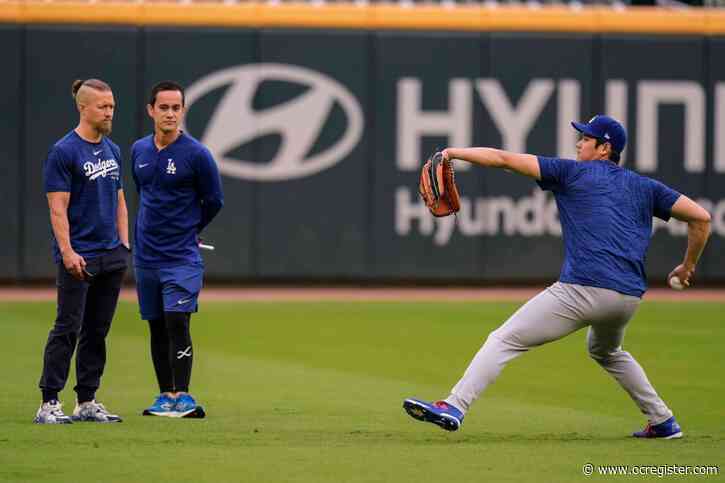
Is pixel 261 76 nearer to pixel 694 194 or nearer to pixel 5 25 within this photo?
pixel 5 25

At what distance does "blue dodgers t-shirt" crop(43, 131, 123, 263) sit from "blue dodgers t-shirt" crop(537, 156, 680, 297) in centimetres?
265

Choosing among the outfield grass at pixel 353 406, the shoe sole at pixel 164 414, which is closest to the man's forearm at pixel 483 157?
the outfield grass at pixel 353 406

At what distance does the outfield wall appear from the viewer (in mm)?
20297

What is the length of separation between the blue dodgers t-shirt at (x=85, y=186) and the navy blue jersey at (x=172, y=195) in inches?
12.6

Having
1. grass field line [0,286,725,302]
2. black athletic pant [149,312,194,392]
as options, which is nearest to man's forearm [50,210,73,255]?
black athletic pant [149,312,194,392]

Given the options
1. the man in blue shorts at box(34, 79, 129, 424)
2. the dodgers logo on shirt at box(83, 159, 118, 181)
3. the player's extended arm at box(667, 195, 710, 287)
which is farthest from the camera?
the dodgers logo on shirt at box(83, 159, 118, 181)

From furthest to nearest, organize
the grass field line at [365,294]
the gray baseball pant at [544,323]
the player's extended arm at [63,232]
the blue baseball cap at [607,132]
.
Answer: the grass field line at [365,294]
the player's extended arm at [63,232]
the blue baseball cap at [607,132]
the gray baseball pant at [544,323]

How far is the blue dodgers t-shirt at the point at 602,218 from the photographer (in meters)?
8.07

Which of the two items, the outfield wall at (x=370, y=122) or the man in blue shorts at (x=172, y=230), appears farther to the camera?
the outfield wall at (x=370, y=122)

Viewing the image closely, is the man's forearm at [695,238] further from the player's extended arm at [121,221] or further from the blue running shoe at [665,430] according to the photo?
the player's extended arm at [121,221]

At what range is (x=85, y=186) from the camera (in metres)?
8.67

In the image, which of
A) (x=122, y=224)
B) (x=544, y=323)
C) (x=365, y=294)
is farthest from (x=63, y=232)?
(x=365, y=294)

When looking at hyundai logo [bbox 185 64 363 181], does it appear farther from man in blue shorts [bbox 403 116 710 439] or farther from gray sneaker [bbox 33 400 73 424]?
man in blue shorts [bbox 403 116 710 439]

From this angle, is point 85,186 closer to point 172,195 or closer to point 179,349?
point 172,195
